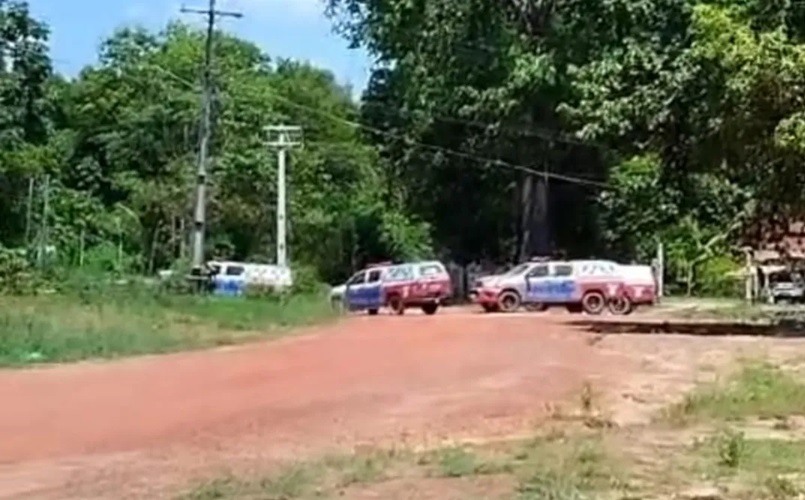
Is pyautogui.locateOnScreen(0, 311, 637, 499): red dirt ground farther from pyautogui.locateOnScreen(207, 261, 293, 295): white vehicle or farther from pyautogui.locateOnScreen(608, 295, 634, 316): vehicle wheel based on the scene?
pyautogui.locateOnScreen(207, 261, 293, 295): white vehicle

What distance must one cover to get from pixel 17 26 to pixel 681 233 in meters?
26.3

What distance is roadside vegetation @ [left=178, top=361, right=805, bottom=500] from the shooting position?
9.26 meters

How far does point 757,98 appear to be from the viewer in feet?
88.9

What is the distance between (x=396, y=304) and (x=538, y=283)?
4.32 meters

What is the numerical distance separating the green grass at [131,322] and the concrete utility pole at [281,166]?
41.1ft

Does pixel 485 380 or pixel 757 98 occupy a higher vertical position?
pixel 757 98

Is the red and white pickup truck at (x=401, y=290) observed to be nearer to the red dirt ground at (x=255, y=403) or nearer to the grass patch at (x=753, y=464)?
the red dirt ground at (x=255, y=403)

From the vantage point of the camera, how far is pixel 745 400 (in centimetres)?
1572

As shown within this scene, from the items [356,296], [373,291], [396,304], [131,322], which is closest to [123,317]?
[131,322]

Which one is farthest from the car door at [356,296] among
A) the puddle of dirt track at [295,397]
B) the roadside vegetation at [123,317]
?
the puddle of dirt track at [295,397]

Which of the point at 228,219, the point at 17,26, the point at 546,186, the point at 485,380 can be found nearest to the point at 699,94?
the point at 485,380

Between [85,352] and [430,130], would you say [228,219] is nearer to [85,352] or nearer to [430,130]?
[430,130]

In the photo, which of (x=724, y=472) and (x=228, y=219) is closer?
(x=724, y=472)

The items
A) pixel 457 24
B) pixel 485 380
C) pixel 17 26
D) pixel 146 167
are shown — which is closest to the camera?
pixel 485 380
